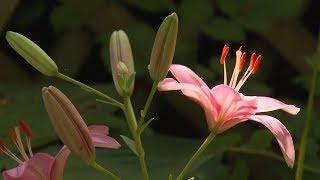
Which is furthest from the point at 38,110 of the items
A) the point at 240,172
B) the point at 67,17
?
Result: the point at 240,172

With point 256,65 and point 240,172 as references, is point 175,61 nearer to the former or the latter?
point 240,172

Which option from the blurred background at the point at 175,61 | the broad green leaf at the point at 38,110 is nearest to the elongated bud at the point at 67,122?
the blurred background at the point at 175,61

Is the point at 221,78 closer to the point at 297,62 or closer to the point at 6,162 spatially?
the point at 297,62

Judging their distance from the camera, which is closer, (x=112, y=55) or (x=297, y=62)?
(x=112, y=55)

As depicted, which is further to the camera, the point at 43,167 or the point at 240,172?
the point at 240,172

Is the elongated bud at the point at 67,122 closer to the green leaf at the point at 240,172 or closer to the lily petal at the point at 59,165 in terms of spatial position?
the lily petal at the point at 59,165

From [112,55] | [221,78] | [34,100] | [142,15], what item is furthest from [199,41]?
[112,55]
